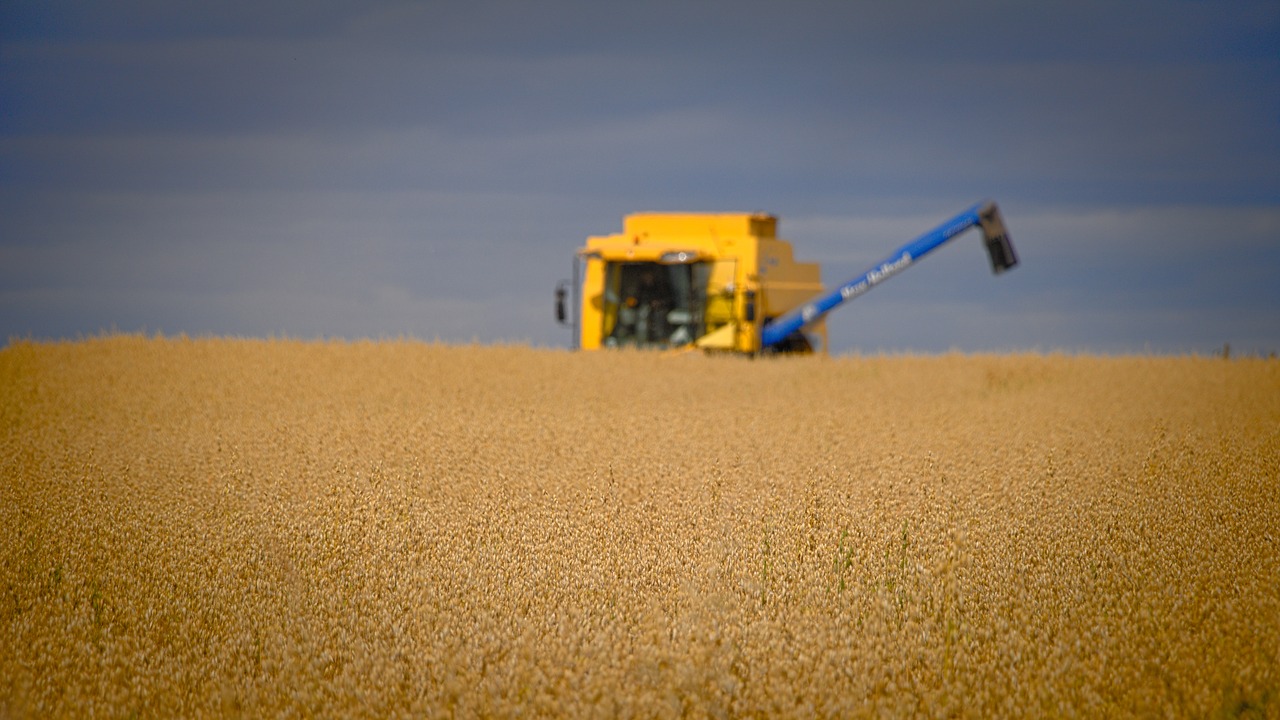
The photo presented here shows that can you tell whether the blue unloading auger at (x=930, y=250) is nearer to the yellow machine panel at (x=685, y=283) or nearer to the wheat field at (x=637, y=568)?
the yellow machine panel at (x=685, y=283)

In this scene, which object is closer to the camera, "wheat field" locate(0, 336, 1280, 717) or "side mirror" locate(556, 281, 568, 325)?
"wheat field" locate(0, 336, 1280, 717)

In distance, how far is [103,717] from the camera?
3547 millimetres

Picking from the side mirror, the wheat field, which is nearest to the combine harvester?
the side mirror

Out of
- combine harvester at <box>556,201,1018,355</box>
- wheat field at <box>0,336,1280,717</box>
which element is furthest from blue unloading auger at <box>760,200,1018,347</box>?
wheat field at <box>0,336,1280,717</box>

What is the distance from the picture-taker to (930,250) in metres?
16.4

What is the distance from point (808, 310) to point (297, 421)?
27.5 ft

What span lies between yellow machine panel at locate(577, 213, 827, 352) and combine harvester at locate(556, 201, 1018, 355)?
0.04 ft

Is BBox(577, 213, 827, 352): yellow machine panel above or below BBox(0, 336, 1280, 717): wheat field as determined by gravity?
above

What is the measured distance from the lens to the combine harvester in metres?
15.6

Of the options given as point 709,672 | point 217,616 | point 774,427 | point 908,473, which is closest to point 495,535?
point 217,616

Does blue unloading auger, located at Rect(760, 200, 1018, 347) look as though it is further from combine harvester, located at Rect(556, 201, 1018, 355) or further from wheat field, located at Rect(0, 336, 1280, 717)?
wheat field, located at Rect(0, 336, 1280, 717)

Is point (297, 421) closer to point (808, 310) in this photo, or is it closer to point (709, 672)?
point (709, 672)

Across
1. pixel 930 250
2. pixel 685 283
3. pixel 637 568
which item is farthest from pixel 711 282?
pixel 637 568

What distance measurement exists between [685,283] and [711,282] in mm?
346
